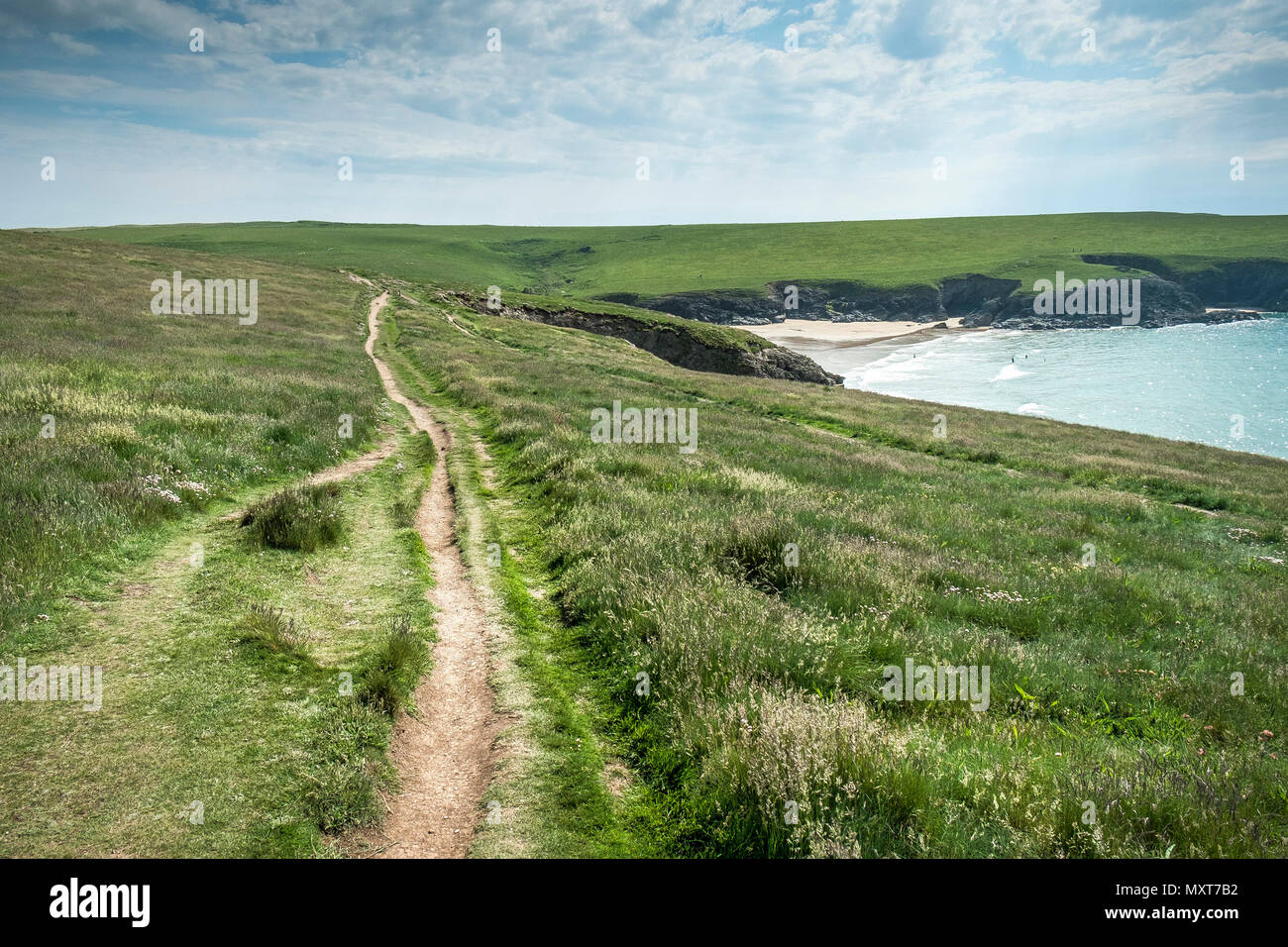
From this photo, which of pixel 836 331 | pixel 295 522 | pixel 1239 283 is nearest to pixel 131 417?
pixel 295 522

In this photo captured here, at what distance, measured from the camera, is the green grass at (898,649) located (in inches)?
174

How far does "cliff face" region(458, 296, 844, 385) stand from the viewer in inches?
3027

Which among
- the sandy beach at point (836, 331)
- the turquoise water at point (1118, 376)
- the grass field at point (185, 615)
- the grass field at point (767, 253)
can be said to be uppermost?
the grass field at point (767, 253)

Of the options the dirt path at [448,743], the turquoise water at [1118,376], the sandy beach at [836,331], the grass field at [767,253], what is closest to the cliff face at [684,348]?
the turquoise water at [1118,376]

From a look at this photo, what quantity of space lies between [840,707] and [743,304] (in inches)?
5417

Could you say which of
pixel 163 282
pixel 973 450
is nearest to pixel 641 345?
→ pixel 163 282

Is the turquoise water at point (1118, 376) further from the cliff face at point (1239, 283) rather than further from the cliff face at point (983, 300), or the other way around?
the cliff face at point (1239, 283)

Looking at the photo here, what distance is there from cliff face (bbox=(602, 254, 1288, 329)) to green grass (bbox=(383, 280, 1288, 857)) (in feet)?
397

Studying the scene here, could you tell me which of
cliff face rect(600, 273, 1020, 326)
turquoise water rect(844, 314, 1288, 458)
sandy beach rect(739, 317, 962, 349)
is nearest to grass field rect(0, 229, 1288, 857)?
turquoise water rect(844, 314, 1288, 458)

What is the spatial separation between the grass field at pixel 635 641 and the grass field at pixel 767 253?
12493 cm

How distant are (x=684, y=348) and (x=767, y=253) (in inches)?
4458

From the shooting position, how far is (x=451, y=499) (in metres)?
13.6

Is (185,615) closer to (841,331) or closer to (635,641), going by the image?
(635,641)

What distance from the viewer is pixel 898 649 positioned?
285 inches
